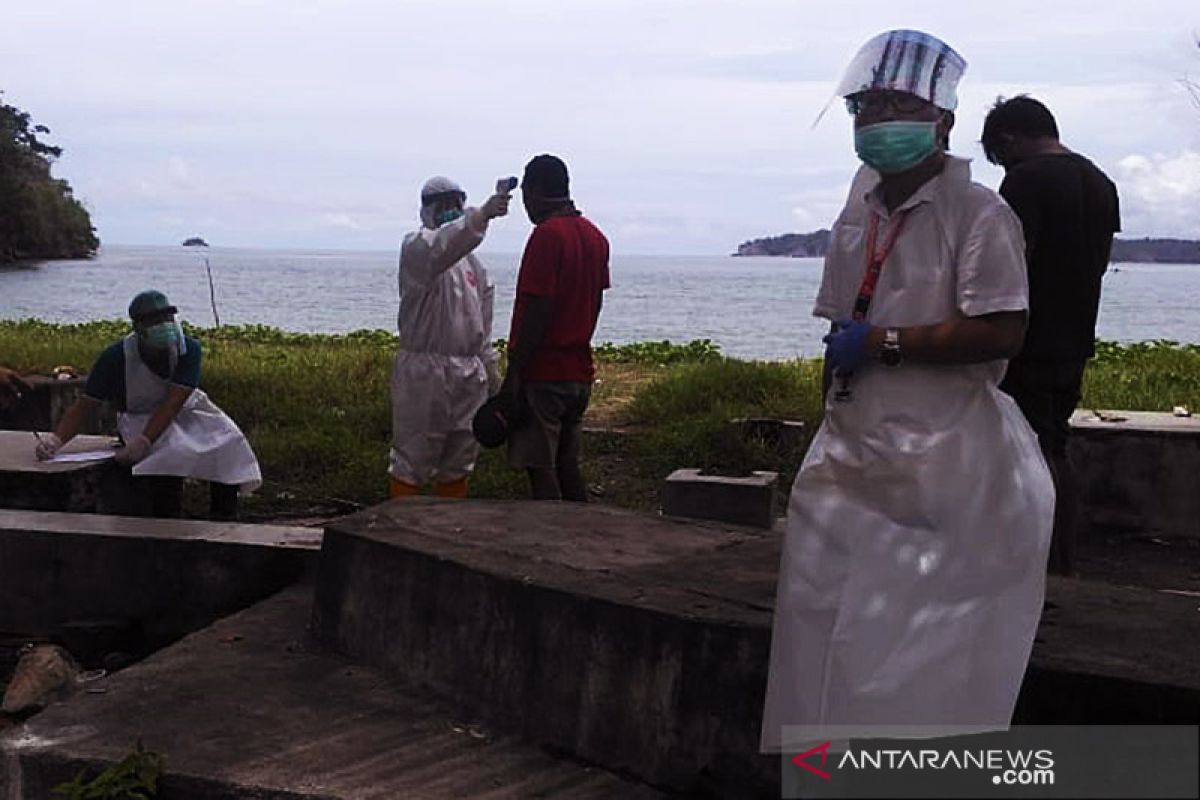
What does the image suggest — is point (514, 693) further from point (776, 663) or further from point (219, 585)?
point (219, 585)

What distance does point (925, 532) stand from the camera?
2834 mm

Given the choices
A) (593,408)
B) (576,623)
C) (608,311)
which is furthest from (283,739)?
(608,311)

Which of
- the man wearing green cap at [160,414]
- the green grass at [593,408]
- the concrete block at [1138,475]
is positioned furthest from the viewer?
the green grass at [593,408]

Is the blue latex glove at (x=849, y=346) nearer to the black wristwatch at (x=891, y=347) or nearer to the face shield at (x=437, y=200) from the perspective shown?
the black wristwatch at (x=891, y=347)

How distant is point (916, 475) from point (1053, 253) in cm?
223

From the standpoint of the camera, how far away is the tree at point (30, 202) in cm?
5122

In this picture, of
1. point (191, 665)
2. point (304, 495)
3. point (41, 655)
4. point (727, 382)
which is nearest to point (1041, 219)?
point (191, 665)

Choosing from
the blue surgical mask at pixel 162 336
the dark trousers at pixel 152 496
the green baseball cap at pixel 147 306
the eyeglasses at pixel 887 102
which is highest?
the eyeglasses at pixel 887 102

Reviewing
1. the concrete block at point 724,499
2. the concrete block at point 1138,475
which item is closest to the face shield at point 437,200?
the concrete block at point 724,499

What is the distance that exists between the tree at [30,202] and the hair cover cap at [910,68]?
51.3 metres

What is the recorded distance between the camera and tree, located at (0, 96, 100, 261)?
51219 mm

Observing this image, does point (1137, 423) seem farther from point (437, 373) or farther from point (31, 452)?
point (31, 452)

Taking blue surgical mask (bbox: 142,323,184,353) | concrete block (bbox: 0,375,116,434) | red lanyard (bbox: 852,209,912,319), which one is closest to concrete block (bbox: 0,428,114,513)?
blue surgical mask (bbox: 142,323,184,353)

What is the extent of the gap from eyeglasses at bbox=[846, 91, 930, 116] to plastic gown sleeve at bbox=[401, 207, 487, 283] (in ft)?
10.0
